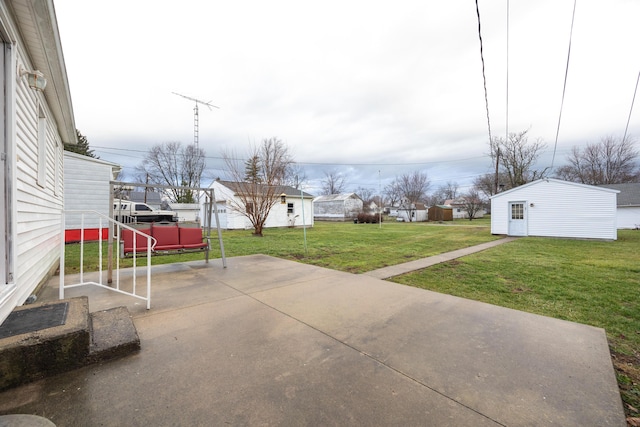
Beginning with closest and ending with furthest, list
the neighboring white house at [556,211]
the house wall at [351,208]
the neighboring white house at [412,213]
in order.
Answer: the neighboring white house at [556,211], the house wall at [351,208], the neighboring white house at [412,213]

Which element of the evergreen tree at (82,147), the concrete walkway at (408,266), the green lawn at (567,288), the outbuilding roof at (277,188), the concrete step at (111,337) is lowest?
the green lawn at (567,288)

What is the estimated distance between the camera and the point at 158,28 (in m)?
7.02

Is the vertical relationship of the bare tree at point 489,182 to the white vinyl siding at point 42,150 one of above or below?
above

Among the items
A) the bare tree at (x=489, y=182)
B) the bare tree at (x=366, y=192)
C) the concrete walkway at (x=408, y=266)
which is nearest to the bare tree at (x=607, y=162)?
the bare tree at (x=489, y=182)

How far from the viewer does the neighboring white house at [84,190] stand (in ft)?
36.2

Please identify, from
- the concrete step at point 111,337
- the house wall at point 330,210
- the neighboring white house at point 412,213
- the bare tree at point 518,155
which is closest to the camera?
the concrete step at point 111,337

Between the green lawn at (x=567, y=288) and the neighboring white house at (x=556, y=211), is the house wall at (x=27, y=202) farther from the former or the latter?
the neighboring white house at (x=556, y=211)

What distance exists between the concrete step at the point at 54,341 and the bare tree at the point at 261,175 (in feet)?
42.7

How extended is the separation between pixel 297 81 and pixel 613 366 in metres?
11.4

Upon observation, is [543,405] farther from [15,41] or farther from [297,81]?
[297,81]

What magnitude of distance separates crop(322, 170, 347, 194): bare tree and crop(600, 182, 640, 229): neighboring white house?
38158 mm

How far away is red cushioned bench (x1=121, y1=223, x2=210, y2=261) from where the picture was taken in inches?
198

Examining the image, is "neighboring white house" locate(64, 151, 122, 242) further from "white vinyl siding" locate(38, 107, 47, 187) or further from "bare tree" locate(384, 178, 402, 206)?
"bare tree" locate(384, 178, 402, 206)

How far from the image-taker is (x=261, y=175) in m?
16.1
